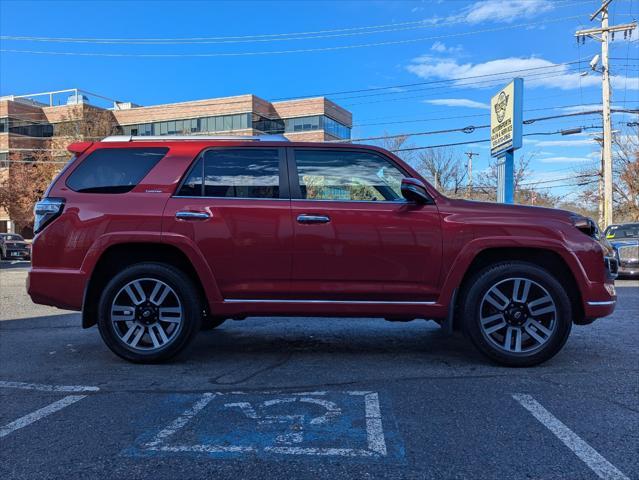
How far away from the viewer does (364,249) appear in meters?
4.61

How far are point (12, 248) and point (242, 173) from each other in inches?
940

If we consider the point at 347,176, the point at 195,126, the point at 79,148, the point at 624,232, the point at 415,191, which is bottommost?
Result: the point at 624,232

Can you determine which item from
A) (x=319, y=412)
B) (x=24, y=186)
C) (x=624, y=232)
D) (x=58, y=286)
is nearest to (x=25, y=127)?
(x=24, y=186)

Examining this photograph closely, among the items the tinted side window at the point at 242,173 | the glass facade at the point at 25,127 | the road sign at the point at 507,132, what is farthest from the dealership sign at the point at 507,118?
the glass facade at the point at 25,127

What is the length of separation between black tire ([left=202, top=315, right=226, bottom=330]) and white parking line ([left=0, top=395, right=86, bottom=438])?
1.80 meters

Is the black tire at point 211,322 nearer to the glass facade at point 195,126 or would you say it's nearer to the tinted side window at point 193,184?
the tinted side window at point 193,184

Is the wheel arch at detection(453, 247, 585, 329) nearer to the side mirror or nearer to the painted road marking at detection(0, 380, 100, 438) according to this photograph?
the side mirror

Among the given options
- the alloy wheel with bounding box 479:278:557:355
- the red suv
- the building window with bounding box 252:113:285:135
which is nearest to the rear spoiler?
the red suv

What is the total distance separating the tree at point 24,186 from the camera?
38.5 m

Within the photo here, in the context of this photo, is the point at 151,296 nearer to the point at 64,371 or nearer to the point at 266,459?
the point at 64,371

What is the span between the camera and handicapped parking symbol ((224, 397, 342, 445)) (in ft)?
10.2

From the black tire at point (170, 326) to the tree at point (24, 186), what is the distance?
123 feet

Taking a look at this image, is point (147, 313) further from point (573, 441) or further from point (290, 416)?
point (573, 441)

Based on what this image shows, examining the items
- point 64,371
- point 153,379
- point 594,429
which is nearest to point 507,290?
point 594,429
